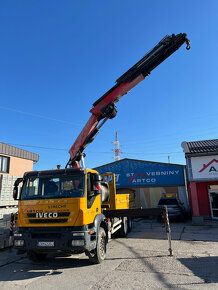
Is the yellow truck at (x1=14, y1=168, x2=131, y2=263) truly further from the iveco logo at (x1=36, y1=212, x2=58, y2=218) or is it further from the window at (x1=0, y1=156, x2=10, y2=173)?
the window at (x1=0, y1=156, x2=10, y2=173)

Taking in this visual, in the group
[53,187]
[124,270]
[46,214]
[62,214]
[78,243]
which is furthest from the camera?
[53,187]

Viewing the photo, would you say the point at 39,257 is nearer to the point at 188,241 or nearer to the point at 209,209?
the point at 188,241

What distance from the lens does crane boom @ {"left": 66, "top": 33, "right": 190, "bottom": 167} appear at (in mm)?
7493

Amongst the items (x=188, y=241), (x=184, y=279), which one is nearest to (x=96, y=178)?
(x=184, y=279)

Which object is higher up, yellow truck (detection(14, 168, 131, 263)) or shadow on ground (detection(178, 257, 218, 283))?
yellow truck (detection(14, 168, 131, 263))

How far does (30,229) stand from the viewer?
5.55 meters

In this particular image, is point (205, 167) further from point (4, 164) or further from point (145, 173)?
point (4, 164)

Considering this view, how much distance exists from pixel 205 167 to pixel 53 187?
11668 millimetres

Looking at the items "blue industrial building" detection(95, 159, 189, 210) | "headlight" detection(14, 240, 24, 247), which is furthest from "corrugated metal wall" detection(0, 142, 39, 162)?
"headlight" detection(14, 240, 24, 247)

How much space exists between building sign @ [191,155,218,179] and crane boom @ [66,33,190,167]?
8580 millimetres

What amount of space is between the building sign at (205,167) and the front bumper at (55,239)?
35.8ft

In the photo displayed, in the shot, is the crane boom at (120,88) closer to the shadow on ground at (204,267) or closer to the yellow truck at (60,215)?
the yellow truck at (60,215)

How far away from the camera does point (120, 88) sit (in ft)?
27.7

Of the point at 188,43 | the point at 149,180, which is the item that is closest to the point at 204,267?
the point at 188,43
